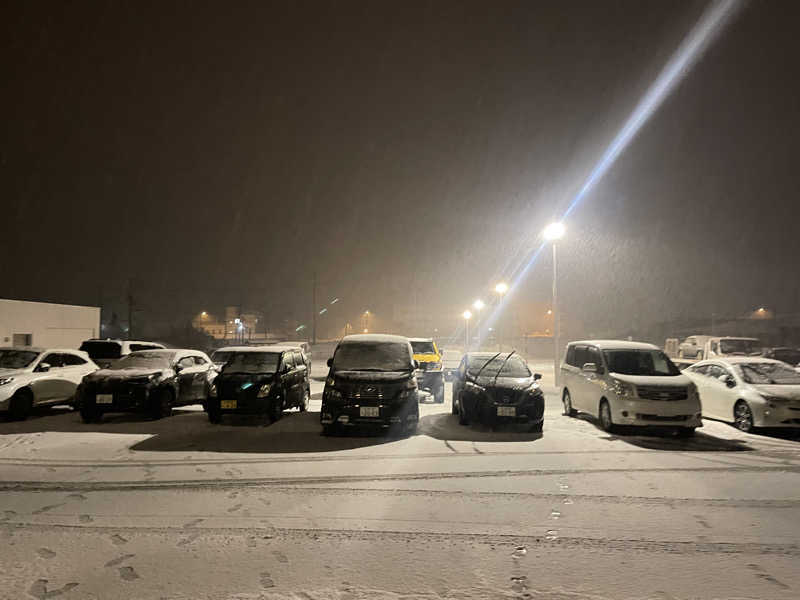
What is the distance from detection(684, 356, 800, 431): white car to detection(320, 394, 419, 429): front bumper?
7064 mm

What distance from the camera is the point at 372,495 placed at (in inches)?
251

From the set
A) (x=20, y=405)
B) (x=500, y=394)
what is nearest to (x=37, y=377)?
(x=20, y=405)

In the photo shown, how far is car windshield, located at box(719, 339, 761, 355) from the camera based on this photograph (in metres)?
21.8

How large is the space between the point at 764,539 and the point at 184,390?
467 inches

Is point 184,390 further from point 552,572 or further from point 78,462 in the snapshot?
point 552,572

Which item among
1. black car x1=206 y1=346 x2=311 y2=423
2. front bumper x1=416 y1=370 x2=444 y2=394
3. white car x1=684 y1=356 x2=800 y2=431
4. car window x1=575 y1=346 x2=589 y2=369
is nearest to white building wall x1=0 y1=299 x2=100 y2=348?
black car x1=206 y1=346 x2=311 y2=423

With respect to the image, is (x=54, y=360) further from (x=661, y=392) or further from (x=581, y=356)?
(x=661, y=392)

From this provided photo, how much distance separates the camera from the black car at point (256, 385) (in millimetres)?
11445

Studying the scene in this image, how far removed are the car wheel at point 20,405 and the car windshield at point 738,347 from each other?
22924 mm

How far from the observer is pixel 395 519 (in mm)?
5504

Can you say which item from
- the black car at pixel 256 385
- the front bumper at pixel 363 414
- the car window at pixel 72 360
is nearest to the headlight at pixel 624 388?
the front bumper at pixel 363 414

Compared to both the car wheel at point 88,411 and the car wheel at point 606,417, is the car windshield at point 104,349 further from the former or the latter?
the car wheel at point 606,417

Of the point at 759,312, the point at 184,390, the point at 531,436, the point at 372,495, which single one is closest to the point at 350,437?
the point at 531,436

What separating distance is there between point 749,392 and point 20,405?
15.3 m
